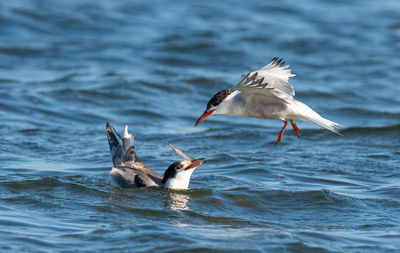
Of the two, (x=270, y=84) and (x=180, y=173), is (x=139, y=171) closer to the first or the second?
(x=180, y=173)

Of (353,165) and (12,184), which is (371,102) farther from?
(12,184)

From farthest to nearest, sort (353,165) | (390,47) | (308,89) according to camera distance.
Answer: (390,47), (308,89), (353,165)

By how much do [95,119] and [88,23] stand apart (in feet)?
26.3

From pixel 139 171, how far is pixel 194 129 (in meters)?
3.31

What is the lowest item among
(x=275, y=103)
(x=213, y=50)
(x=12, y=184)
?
(x=12, y=184)

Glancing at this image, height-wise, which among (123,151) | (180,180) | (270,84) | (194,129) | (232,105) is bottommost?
(180,180)

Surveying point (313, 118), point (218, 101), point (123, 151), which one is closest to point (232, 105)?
point (218, 101)

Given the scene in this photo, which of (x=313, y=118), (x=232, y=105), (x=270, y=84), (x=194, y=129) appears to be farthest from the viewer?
(x=194, y=129)

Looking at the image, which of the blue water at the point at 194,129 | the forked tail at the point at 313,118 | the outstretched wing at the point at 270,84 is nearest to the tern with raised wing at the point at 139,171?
the blue water at the point at 194,129

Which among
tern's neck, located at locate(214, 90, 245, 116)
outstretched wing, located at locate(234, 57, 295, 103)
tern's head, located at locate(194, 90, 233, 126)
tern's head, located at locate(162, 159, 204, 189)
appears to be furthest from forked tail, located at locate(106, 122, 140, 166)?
outstretched wing, located at locate(234, 57, 295, 103)

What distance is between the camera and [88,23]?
1839cm

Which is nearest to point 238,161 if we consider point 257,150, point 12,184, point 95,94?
point 257,150

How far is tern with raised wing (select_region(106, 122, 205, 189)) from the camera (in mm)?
7098

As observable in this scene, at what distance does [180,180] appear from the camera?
7.10m
